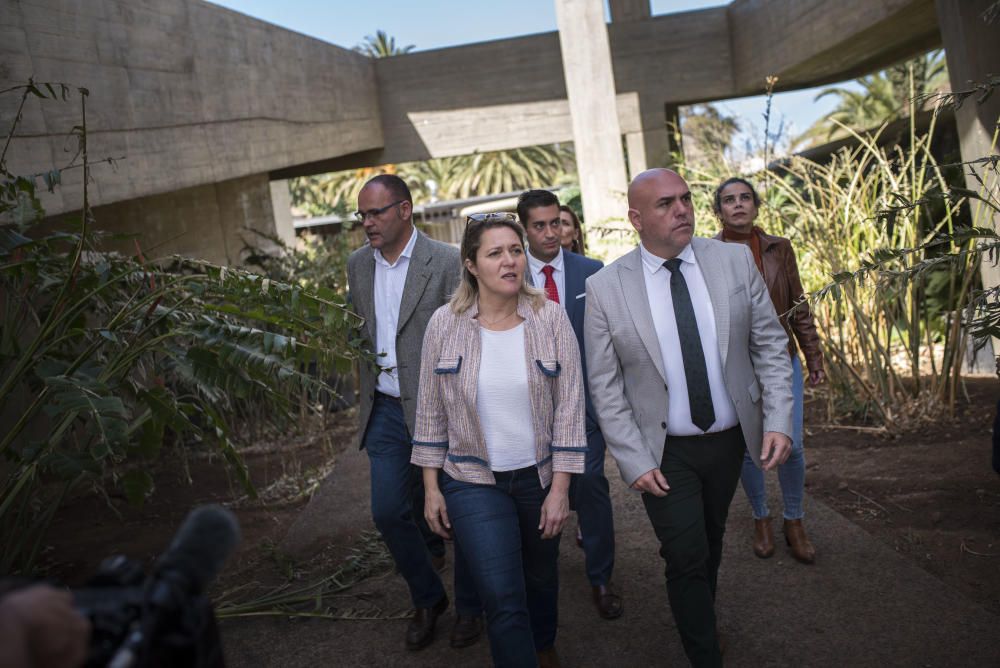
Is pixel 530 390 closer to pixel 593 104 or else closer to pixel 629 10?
pixel 593 104

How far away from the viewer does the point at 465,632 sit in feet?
13.6

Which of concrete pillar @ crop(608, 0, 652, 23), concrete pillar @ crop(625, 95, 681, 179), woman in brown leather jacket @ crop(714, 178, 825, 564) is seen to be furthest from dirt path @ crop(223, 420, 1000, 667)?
concrete pillar @ crop(608, 0, 652, 23)

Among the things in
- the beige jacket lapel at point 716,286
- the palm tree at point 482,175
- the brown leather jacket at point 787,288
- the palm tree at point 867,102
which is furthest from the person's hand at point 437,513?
the palm tree at point 482,175

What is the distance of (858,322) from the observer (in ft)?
22.1

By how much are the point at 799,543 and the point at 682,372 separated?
175 cm

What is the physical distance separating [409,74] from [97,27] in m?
8.01

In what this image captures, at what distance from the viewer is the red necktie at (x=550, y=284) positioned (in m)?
4.80

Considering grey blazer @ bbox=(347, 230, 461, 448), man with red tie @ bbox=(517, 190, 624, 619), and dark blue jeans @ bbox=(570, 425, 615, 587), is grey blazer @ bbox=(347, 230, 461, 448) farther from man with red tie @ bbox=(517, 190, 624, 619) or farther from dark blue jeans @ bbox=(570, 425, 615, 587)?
dark blue jeans @ bbox=(570, 425, 615, 587)

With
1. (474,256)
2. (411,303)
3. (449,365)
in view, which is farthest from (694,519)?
(411,303)

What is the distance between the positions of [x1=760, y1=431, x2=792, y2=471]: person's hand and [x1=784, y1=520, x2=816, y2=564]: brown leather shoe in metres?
1.52

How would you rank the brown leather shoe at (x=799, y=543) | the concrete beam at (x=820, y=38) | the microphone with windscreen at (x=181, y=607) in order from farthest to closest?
the concrete beam at (x=820, y=38), the brown leather shoe at (x=799, y=543), the microphone with windscreen at (x=181, y=607)

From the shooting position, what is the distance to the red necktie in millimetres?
4797

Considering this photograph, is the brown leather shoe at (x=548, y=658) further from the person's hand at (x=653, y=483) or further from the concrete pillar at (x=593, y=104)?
the concrete pillar at (x=593, y=104)

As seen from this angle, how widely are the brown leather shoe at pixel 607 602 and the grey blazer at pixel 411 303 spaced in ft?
3.88
